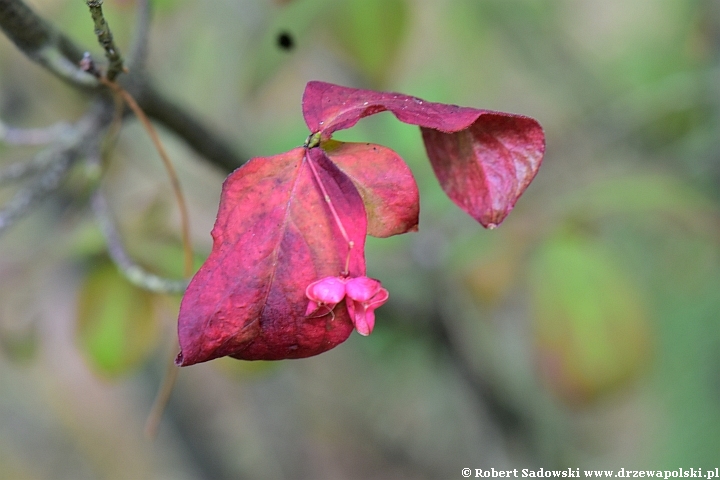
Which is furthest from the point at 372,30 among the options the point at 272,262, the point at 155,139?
the point at 272,262

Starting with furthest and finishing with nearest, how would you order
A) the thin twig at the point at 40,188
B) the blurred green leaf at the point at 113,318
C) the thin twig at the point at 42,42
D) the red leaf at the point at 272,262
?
the blurred green leaf at the point at 113,318 → the thin twig at the point at 40,188 → the thin twig at the point at 42,42 → the red leaf at the point at 272,262

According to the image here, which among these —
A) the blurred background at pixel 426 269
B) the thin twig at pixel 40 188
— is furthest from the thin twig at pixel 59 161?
the blurred background at pixel 426 269

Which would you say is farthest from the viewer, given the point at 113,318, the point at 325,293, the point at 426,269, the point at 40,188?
the point at 426,269

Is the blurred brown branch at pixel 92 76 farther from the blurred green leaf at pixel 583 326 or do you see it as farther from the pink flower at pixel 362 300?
the blurred green leaf at pixel 583 326

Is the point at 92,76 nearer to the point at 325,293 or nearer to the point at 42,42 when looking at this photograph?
the point at 42,42

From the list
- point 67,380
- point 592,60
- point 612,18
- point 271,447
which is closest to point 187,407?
point 271,447
